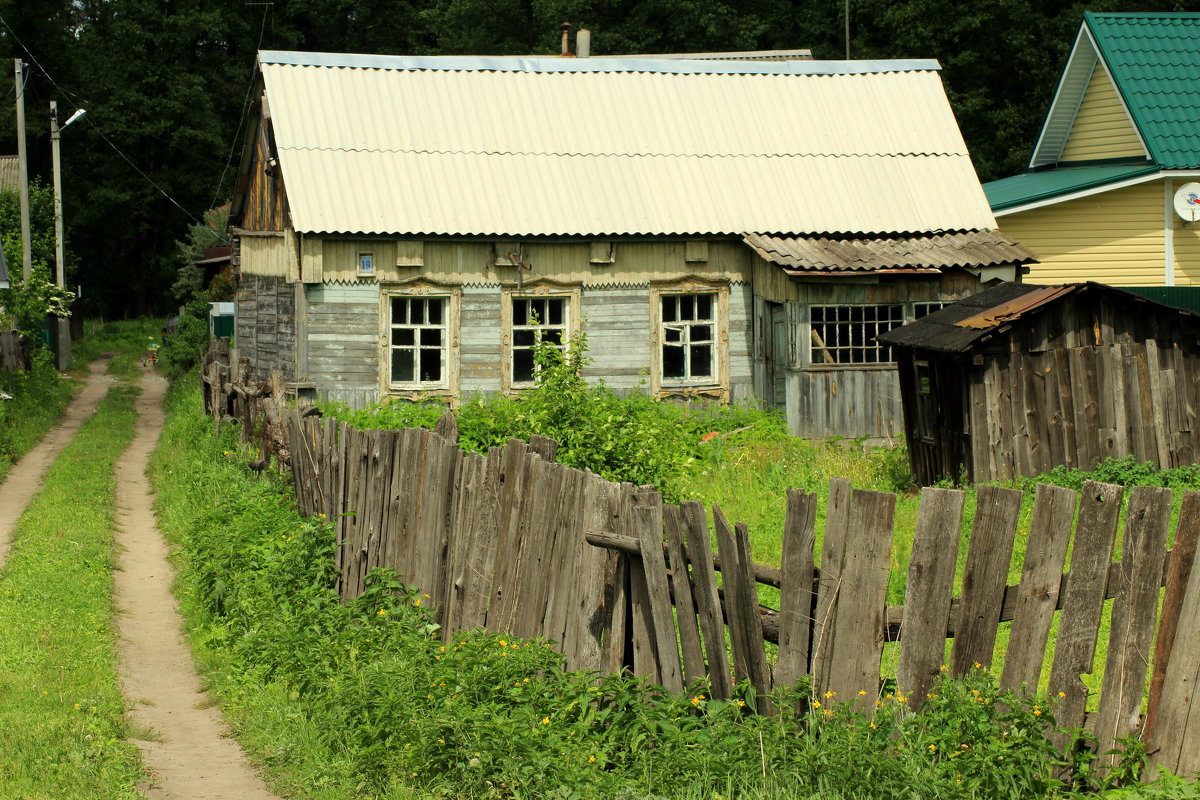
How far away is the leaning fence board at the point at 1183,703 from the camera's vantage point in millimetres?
5312

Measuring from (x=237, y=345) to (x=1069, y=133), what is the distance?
17128 millimetres

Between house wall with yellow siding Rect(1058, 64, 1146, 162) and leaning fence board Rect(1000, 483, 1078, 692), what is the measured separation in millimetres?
21357

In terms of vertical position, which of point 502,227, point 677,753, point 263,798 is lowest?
point 263,798

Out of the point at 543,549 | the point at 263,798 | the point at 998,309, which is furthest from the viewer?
the point at 998,309

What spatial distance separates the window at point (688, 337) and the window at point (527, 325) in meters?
1.52

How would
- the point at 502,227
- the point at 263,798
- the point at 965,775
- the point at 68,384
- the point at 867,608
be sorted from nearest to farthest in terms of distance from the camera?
the point at 965,775 < the point at 867,608 < the point at 263,798 < the point at 502,227 < the point at 68,384

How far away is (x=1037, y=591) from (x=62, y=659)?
6669mm

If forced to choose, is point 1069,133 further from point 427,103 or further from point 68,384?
point 68,384

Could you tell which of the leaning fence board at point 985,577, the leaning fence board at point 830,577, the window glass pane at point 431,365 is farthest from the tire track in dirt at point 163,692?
the window glass pane at point 431,365

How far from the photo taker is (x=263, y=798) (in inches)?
265

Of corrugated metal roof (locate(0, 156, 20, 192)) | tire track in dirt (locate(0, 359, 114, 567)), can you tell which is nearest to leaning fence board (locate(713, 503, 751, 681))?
tire track in dirt (locate(0, 359, 114, 567))

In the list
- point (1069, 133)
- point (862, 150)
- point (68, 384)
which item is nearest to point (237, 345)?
point (68, 384)

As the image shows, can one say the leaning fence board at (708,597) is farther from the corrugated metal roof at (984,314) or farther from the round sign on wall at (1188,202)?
the round sign on wall at (1188,202)

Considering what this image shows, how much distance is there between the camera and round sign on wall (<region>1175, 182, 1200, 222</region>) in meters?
23.2
